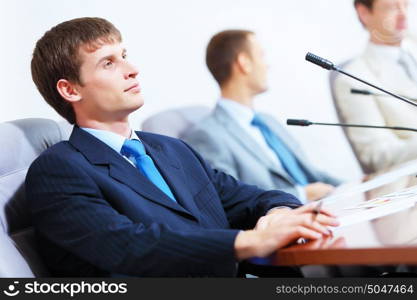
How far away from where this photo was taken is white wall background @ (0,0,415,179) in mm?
2672

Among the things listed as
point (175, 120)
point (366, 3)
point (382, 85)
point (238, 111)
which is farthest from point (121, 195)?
point (366, 3)

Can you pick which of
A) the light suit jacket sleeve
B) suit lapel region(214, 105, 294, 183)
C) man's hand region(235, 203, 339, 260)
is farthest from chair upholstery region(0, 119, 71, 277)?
the light suit jacket sleeve

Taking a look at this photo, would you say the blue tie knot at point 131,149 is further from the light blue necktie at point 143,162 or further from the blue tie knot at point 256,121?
the blue tie knot at point 256,121

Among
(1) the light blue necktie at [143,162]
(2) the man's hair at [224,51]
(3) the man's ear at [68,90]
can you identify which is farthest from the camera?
(2) the man's hair at [224,51]

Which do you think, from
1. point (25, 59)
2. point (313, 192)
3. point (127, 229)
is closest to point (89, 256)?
point (127, 229)

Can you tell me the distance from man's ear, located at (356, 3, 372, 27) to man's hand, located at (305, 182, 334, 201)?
982mm

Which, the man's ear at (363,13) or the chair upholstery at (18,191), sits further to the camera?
the man's ear at (363,13)

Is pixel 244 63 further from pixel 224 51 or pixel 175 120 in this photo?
pixel 175 120

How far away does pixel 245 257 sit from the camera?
122cm

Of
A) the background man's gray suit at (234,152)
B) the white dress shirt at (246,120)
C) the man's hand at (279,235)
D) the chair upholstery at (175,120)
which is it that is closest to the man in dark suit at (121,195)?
the man's hand at (279,235)

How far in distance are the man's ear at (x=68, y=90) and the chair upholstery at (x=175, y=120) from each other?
82cm

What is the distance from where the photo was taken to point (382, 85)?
3357mm

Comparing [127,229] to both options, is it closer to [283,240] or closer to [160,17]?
[283,240]

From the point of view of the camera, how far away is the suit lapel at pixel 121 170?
4.82 feet
